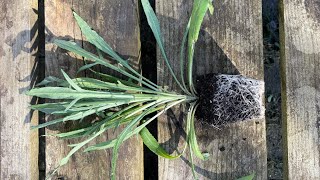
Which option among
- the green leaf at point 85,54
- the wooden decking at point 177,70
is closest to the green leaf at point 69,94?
the green leaf at point 85,54

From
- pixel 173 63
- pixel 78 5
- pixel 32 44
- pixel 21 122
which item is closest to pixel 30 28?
pixel 32 44

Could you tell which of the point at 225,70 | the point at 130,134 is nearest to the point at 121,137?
the point at 130,134

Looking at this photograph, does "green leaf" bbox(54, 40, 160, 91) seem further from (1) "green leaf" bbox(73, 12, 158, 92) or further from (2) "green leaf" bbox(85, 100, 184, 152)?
(2) "green leaf" bbox(85, 100, 184, 152)

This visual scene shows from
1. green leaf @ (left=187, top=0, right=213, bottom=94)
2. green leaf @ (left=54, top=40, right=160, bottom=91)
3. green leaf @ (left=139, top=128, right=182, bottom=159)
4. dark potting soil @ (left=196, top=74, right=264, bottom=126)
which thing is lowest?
green leaf @ (left=139, top=128, right=182, bottom=159)

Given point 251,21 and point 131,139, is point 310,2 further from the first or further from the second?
point 131,139

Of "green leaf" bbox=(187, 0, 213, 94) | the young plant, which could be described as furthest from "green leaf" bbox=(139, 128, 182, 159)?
"green leaf" bbox=(187, 0, 213, 94)

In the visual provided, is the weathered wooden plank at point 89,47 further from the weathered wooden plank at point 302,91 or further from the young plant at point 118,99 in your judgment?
the weathered wooden plank at point 302,91

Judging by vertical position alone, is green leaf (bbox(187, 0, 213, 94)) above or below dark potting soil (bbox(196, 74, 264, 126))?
above

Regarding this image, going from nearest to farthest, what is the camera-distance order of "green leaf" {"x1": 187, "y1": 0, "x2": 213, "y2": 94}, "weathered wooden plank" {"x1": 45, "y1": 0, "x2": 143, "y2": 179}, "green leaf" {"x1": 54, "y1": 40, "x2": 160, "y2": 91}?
"green leaf" {"x1": 187, "y1": 0, "x2": 213, "y2": 94}
"green leaf" {"x1": 54, "y1": 40, "x2": 160, "y2": 91}
"weathered wooden plank" {"x1": 45, "y1": 0, "x2": 143, "y2": 179}

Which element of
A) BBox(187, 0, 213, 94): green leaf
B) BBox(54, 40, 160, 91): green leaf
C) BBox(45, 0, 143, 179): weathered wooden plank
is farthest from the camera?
BBox(45, 0, 143, 179): weathered wooden plank
